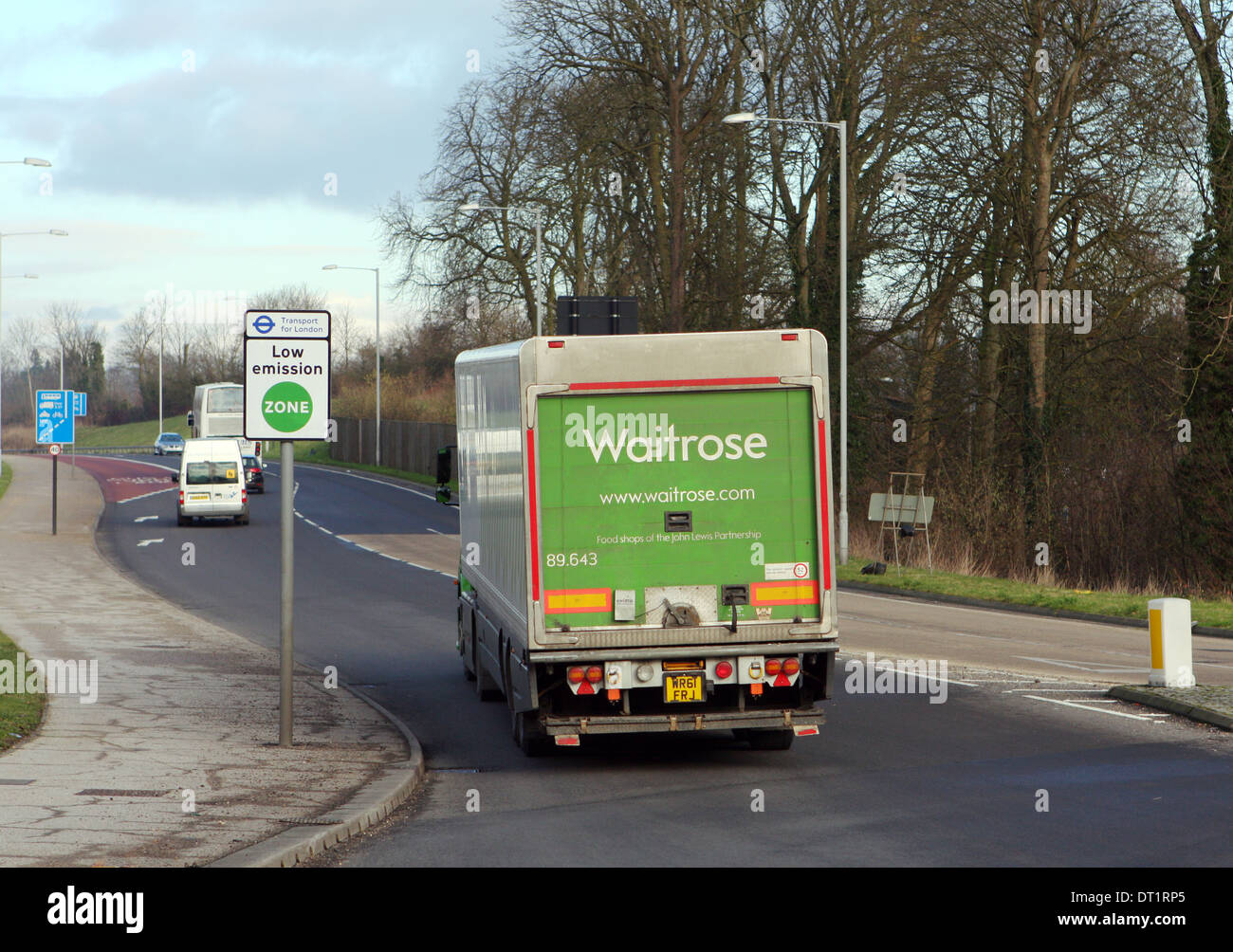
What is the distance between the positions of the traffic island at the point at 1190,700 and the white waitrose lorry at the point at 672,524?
3838mm

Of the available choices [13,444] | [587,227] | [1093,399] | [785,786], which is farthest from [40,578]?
[13,444]

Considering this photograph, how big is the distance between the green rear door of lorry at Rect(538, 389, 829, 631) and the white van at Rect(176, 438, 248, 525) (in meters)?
30.8

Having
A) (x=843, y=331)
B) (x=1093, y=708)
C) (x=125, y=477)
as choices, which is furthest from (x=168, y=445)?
(x=1093, y=708)

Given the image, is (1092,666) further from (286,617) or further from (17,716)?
(17,716)

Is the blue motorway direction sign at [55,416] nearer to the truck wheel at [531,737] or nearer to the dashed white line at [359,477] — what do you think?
the dashed white line at [359,477]

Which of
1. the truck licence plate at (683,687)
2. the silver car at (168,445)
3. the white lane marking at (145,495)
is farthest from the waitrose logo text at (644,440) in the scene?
the silver car at (168,445)

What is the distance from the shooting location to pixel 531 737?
11.3 meters

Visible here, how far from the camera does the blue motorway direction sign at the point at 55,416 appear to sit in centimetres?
3531

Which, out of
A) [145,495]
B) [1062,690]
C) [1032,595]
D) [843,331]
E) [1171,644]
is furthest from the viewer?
[145,495]

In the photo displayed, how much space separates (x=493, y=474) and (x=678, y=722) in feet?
9.19

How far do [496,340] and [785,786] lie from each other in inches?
1930

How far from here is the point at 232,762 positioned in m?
10.3

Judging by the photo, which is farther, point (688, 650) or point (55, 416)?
point (55, 416)
